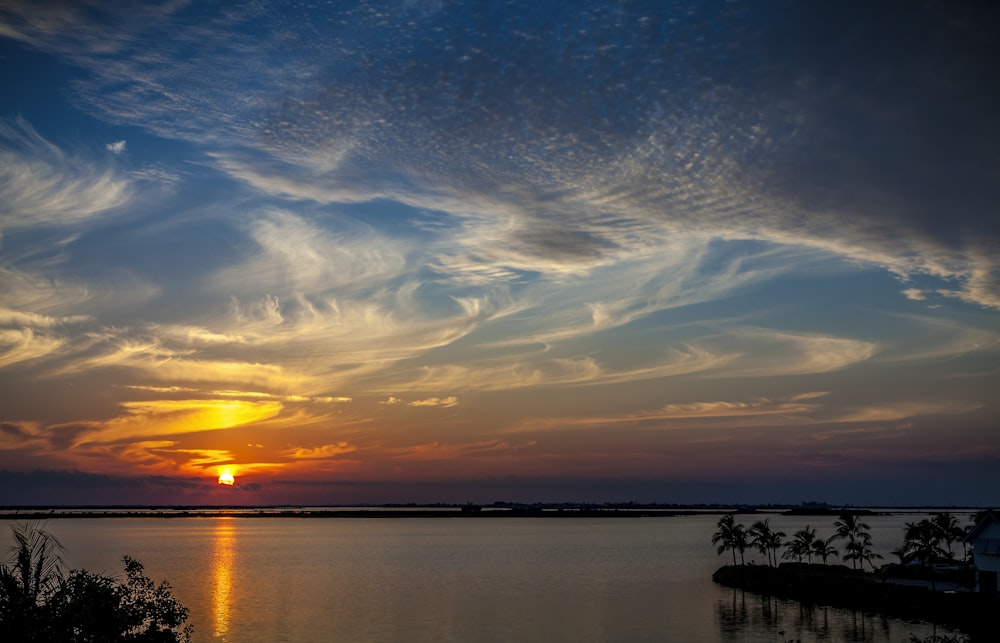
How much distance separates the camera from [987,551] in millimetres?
66000

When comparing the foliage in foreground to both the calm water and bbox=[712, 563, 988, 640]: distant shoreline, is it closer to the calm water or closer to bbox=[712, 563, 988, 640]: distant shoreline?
the calm water

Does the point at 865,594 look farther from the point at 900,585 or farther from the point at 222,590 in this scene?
the point at 222,590

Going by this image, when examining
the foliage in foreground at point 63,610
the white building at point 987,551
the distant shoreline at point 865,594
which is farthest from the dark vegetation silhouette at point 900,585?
the foliage in foreground at point 63,610

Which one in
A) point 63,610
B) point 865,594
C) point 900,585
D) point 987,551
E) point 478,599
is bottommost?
point 478,599

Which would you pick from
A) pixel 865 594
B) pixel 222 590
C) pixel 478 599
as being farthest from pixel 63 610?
pixel 222 590

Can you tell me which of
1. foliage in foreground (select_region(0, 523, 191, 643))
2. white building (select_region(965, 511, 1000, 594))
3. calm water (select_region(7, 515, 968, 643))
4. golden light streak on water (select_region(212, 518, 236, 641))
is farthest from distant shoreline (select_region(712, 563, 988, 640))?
foliage in foreground (select_region(0, 523, 191, 643))

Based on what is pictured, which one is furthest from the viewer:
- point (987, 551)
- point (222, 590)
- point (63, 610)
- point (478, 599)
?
point (222, 590)

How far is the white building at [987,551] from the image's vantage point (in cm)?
6556

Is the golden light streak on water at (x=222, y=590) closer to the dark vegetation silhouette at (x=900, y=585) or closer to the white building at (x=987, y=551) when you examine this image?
the dark vegetation silhouette at (x=900, y=585)

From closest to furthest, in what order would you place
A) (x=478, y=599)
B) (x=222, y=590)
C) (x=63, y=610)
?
(x=63, y=610) → (x=478, y=599) → (x=222, y=590)

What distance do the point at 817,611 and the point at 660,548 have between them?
103155 millimetres

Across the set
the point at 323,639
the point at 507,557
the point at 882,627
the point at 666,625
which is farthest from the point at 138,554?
the point at 882,627

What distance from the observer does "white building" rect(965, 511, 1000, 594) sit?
215 ft

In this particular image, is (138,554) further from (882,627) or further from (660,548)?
(882,627)
